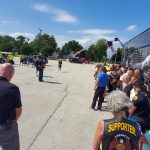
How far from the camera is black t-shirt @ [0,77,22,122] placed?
14.7ft

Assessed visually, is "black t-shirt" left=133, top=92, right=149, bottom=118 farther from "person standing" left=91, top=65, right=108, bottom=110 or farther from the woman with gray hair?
"person standing" left=91, top=65, right=108, bottom=110

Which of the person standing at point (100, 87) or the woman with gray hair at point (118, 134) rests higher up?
the woman with gray hair at point (118, 134)

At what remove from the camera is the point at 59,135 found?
8.02 meters

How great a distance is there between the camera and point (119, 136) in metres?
3.35

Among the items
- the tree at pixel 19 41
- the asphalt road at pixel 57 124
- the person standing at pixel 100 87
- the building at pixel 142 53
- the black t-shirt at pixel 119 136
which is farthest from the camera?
the tree at pixel 19 41

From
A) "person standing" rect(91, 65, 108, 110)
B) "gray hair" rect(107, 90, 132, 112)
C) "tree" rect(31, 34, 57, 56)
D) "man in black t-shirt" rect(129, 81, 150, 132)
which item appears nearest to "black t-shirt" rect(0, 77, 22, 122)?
"gray hair" rect(107, 90, 132, 112)

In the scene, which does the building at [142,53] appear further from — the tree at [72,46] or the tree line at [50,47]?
the tree at [72,46]

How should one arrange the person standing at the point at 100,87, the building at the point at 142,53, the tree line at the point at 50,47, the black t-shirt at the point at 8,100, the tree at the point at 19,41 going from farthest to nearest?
1. the tree at the point at 19,41
2. the tree line at the point at 50,47
3. the building at the point at 142,53
4. the person standing at the point at 100,87
5. the black t-shirt at the point at 8,100

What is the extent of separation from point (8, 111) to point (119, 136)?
5.83ft

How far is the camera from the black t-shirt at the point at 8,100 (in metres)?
4.47

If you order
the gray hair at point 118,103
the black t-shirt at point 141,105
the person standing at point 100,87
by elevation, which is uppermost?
the gray hair at point 118,103

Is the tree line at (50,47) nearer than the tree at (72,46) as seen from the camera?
Yes

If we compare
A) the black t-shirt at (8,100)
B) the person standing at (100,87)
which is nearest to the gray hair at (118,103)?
the black t-shirt at (8,100)

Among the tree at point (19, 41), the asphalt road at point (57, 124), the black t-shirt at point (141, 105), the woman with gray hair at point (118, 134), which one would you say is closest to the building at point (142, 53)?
the asphalt road at point (57, 124)
